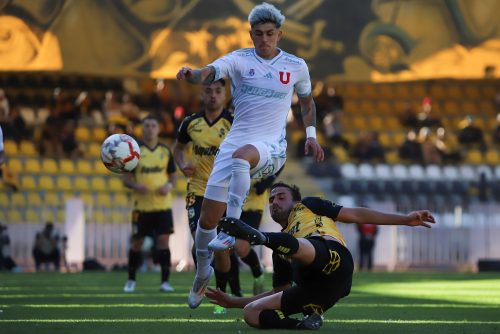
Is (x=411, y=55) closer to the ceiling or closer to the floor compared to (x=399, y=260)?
closer to the ceiling

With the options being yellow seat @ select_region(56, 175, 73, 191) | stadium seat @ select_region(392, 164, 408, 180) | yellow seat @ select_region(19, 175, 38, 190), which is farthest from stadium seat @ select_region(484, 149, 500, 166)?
yellow seat @ select_region(19, 175, 38, 190)

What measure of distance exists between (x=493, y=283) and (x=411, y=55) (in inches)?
460

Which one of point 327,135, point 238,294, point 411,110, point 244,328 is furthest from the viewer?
point 411,110

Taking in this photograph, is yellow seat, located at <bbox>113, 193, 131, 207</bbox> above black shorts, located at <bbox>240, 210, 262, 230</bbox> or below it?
above

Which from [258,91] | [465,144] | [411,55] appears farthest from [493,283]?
[465,144]

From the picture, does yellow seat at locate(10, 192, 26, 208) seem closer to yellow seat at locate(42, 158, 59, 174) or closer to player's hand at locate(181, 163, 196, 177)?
yellow seat at locate(42, 158, 59, 174)

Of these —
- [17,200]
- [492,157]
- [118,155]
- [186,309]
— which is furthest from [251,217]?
[492,157]

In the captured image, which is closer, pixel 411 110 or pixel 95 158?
pixel 95 158

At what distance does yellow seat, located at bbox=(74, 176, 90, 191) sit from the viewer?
26.8 metres

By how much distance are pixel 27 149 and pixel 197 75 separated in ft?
65.8

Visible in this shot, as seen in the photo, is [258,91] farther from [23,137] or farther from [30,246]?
[23,137]

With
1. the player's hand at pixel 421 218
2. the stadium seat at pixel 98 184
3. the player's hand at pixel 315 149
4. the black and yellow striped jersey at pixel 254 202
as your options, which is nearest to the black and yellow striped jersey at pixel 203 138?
the black and yellow striped jersey at pixel 254 202

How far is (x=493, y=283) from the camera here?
58.3 ft

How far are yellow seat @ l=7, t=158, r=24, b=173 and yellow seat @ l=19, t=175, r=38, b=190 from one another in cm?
27
